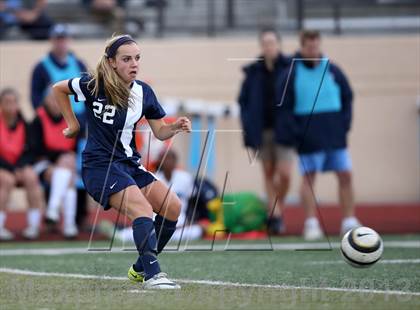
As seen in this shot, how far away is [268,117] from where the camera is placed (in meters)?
11.9

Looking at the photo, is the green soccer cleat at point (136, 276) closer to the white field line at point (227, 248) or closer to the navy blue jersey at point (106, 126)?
the navy blue jersey at point (106, 126)

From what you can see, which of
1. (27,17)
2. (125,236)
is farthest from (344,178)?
(27,17)

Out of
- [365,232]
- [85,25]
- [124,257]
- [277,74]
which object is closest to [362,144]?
[277,74]

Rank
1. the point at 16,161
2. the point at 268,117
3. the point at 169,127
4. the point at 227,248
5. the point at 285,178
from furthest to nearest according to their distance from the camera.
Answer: the point at 16,161
the point at 268,117
the point at 285,178
the point at 227,248
the point at 169,127

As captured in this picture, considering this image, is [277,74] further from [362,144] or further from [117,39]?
[117,39]

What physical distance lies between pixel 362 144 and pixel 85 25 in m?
4.29

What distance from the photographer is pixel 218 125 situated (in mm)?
14883

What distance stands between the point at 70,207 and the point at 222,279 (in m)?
4.77

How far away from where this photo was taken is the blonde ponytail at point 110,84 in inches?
267

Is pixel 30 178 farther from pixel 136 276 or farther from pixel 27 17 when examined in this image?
pixel 136 276

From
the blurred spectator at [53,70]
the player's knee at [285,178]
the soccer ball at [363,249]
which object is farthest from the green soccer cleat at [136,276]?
the blurred spectator at [53,70]

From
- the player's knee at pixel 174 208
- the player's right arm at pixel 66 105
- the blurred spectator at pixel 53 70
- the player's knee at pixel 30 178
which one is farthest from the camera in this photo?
the blurred spectator at pixel 53 70

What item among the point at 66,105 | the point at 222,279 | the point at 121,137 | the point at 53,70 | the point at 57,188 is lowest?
the point at 57,188

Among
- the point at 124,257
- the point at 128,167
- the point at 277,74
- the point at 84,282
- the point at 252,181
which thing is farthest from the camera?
the point at 252,181
